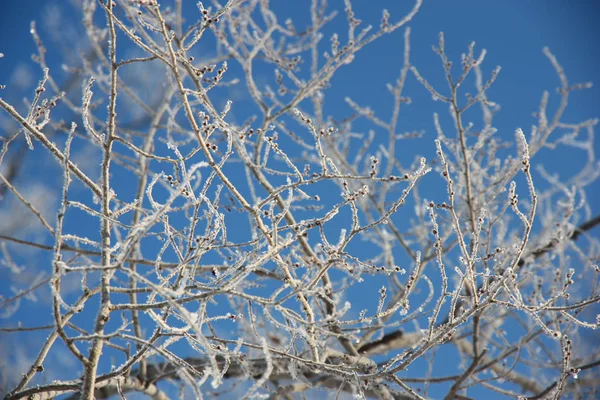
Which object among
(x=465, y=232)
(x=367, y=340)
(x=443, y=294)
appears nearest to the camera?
(x=443, y=294)

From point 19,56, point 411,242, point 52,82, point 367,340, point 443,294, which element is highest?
point 19,56

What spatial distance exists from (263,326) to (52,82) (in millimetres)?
2906

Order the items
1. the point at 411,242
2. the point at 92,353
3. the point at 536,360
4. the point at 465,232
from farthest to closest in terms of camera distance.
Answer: the point at 411,242, the point at 465,232, the point at 536,360, the point at 92,353

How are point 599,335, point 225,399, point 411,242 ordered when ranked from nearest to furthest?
1. point 225,399
2. point 411,242
3. point 599,335

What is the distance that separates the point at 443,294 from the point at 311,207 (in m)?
1.26

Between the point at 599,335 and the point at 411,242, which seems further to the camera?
the point at 599,335

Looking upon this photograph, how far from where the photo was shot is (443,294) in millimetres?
1849

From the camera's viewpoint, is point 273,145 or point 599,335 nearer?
point 273,145

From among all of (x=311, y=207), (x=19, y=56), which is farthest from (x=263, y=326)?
(x=19, y=56)

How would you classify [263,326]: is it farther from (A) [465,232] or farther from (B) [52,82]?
(B) [52,82]

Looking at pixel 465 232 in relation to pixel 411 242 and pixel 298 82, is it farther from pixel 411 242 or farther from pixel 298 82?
pixel 298 82

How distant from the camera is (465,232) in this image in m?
3.96

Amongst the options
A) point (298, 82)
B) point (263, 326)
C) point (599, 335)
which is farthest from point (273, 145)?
point (599, 335)

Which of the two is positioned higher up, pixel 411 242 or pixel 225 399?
pixel 411 242
